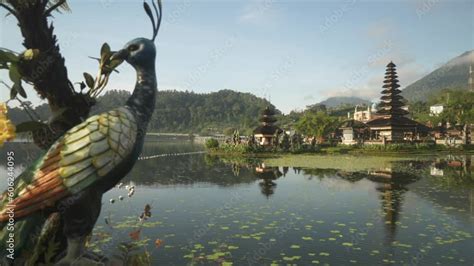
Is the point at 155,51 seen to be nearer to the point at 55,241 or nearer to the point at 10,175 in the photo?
the point at 10,175

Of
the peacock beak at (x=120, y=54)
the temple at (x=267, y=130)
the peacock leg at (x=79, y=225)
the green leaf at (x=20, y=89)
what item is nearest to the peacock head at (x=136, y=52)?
the peacock beak at (x=120, y=54)

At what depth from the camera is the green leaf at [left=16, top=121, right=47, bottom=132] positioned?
7.98 feet

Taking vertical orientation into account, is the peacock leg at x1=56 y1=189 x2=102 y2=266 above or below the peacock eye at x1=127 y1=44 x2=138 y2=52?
below

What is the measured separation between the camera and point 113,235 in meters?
7.11

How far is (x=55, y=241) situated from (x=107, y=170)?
728mm

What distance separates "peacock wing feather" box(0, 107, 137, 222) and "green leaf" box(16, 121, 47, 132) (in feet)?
0.82

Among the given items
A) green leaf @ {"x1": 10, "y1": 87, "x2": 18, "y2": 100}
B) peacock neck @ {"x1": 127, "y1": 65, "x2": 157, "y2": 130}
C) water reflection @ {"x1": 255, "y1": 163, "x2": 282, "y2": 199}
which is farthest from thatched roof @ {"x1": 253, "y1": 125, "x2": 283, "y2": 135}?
green leaf @ {"x1": 10, "y1": 87, "x2": 18, "y2": 100}

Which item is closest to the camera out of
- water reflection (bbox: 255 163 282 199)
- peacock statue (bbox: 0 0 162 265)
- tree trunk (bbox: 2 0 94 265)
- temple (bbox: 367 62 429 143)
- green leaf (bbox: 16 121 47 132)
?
peacock statue (bbox: 0 0 162 265)

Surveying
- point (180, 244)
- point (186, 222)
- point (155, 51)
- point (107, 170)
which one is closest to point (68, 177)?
point (107, 170)

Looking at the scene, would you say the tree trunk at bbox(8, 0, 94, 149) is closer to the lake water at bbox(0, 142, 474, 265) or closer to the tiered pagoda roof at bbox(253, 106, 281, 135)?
the lake water at bbox(0, 142, 474, 265)

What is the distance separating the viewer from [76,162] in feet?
7.68

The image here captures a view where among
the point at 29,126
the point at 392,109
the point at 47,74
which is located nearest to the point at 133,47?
the point at 47,74

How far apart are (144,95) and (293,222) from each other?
639cm

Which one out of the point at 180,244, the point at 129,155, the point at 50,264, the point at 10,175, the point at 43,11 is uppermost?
the point at 43,11
